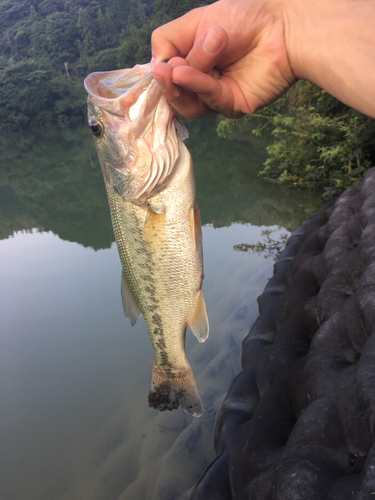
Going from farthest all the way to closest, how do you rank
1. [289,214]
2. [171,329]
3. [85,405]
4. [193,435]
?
[289,214] → [85,405] → [193,435] → [171,329]

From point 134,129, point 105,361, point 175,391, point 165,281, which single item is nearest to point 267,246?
point 105,361

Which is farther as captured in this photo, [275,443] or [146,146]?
[146,146]

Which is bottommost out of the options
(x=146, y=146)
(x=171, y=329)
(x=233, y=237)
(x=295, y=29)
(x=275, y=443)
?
(x=275, y=443)

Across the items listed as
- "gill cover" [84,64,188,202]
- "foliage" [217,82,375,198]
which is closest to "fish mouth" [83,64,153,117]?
"gill cover" [84,64,188,202]

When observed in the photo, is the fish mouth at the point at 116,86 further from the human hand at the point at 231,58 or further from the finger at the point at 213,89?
the finger at the point at 213,89

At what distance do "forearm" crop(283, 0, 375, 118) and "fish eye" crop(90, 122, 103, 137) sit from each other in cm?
88

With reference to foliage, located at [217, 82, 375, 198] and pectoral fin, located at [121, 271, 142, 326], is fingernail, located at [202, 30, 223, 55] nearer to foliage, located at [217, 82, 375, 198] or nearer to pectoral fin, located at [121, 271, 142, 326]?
pectoral fin, located at [121, 271, 142, 326]

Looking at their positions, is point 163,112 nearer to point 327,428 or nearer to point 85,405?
point 327,428

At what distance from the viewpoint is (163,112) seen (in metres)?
1.52

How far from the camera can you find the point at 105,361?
3.60 metres

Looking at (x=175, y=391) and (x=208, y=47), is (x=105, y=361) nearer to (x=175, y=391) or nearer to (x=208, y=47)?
(x=175, y=391)

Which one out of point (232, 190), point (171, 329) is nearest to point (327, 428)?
point (171, 329)

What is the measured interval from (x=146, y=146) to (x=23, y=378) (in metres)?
3.09

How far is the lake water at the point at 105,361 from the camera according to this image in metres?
2.40
